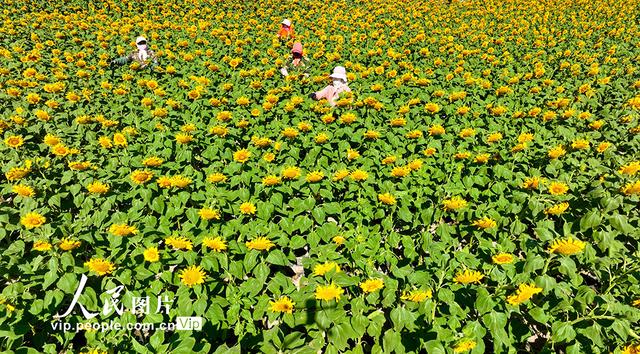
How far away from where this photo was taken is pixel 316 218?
11.0 ft

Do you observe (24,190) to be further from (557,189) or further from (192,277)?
(557,189)

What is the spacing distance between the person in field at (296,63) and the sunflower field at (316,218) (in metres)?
1.04

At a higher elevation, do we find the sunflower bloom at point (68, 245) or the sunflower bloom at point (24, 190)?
the sunflower bloom at point (68, 245)

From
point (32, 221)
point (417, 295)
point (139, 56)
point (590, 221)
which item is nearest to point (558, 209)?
point (590, 221)

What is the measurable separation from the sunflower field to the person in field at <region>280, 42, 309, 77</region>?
1.04 m

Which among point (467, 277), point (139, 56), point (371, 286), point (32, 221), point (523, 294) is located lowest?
point (139, 56)

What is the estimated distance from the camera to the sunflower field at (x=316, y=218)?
7.84 feet

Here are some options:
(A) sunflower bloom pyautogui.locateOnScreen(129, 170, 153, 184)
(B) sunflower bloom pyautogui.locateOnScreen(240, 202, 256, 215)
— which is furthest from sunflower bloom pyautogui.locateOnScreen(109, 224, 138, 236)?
(B) sunflower bloom pyautogui.locateOnScreen(240, 202, 256, 215)

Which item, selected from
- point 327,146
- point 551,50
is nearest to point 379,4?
point 551,50

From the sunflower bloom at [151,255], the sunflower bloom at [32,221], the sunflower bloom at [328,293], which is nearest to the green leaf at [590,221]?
the sunflower bloom at [328,293]

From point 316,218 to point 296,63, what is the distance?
A: 602 centimetres

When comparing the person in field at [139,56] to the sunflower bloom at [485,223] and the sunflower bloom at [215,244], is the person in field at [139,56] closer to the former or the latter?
the sunflower bloom at [215,244]

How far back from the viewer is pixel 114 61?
7.89 meters

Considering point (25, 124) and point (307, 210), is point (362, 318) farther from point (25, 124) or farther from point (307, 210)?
point (25, 124)
